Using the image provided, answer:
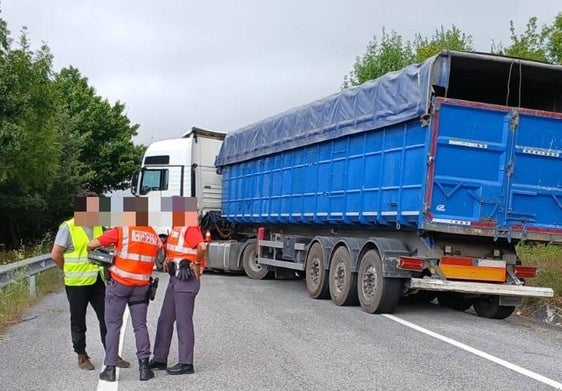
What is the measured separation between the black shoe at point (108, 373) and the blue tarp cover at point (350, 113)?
5.47 m

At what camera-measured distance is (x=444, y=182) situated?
8984 millimetres

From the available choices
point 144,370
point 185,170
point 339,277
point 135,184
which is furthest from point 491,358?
point 135,184

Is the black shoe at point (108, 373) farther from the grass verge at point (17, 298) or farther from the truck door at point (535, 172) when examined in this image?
the truck door at point (535, 172)

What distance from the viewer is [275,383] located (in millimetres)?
5594

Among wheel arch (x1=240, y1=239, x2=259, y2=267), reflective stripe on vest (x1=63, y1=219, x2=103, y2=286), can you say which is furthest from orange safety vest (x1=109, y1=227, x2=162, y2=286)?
wheel arch (x1=240, y1=239, x2=259, y2=267)

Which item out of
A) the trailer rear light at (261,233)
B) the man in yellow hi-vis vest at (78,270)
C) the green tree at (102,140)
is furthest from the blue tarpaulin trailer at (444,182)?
the green tree at (102,140)

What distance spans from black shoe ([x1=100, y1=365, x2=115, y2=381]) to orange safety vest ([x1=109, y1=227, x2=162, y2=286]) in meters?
0.74

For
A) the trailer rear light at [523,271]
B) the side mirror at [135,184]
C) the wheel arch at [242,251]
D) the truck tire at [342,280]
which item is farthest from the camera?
the side mirror at [135,184]

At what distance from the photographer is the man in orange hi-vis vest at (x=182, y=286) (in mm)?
5898

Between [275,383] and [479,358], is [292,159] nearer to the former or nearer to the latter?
[479,358]

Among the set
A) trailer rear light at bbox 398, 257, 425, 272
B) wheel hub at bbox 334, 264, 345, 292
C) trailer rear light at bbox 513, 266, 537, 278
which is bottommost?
wheel hub at bbox 334, 264, 345, 292

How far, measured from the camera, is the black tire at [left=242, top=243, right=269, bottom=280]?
628 inches

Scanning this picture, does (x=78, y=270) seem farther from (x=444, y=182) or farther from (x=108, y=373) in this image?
(x=444, y=182)

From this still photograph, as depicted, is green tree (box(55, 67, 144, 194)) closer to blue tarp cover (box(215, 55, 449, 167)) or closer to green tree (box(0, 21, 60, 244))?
green tree (box(0, 21, 60, 244))
